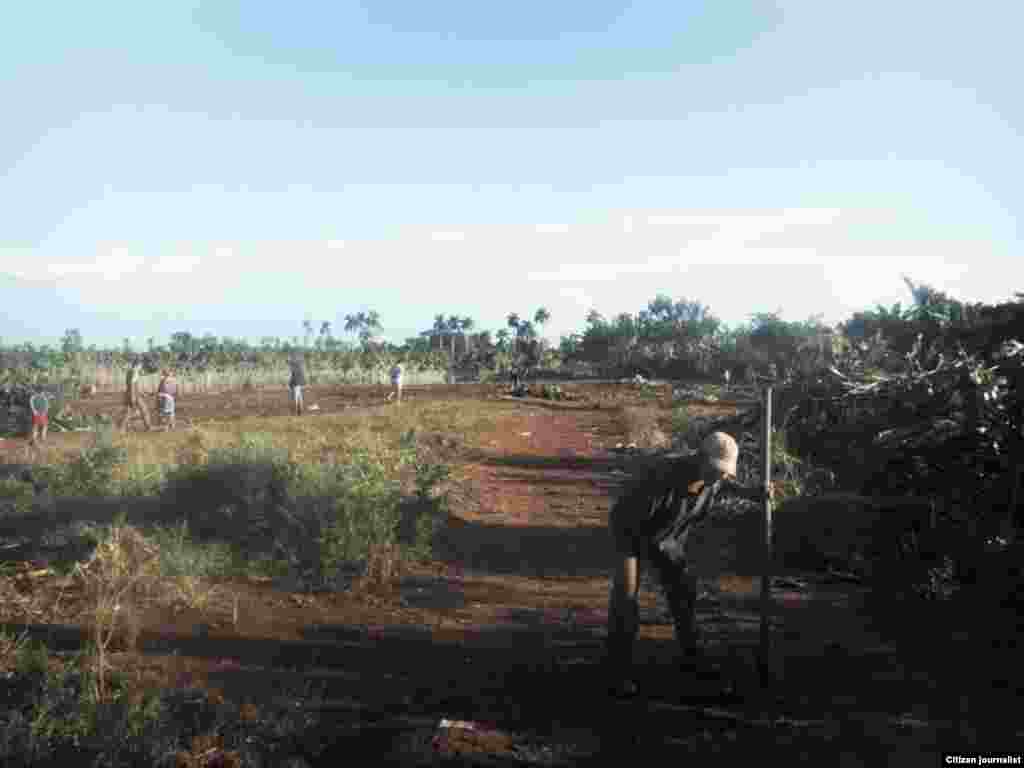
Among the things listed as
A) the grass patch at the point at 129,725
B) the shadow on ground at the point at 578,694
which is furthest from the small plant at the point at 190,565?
the grass patch at the point at 129,725

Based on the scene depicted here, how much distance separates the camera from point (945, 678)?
486cm

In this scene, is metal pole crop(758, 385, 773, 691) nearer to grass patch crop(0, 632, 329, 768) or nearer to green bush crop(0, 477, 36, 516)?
grass patch crop(0, 632, 329, 768)

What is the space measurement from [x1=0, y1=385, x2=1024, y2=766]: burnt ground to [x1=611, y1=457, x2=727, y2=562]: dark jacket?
33.2 inches

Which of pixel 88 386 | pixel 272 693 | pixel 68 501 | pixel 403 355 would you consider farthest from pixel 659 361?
pixel 272 693

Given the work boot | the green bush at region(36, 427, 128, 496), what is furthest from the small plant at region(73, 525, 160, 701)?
the work boot

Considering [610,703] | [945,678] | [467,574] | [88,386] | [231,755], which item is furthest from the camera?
[88,386]

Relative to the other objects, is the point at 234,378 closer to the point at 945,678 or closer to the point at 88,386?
the point at 88,386

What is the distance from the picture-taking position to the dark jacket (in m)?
4.62

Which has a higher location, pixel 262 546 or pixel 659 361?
pixel 659 361

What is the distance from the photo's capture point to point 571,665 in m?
5.08

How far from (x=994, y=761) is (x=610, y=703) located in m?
1.85

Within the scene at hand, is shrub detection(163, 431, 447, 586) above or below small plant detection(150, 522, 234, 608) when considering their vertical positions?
above

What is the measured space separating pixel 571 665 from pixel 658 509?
122cm

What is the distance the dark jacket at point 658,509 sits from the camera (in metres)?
4.62
